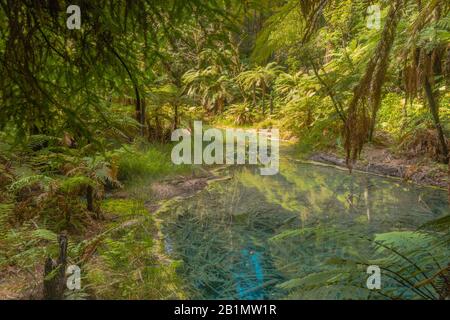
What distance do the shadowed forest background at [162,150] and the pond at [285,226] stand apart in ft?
0.11

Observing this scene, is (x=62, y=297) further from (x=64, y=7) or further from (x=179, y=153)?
(x=179, y=153)

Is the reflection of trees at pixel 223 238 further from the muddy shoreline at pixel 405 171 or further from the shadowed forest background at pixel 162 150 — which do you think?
the muddy shoreline at pixel 405 171

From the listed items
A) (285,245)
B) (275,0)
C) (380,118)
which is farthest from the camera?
(380,118)

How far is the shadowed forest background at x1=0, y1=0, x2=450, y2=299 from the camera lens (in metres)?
1.63

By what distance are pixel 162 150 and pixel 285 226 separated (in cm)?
434

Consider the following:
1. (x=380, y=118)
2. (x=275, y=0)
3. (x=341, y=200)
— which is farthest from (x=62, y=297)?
(x=380, y=118)

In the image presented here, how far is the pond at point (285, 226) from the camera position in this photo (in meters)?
3.35

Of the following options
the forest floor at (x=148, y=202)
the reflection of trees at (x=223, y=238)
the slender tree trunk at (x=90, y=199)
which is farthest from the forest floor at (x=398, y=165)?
the slender tree trunk at (x=90, y=199)

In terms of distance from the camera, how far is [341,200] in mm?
6020

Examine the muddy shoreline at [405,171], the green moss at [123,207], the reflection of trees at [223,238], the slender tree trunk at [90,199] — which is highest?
the muddy shoreline at [405,171]

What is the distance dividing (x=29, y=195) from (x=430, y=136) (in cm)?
605

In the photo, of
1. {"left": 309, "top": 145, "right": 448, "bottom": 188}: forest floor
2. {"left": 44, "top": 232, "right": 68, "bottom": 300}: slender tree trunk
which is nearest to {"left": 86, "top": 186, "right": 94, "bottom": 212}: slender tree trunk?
{"left": 44, "top": 232, "right": 68, "bottom": 300}: slender tree trunk

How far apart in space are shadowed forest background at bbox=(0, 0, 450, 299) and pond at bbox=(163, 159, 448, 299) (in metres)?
0.03

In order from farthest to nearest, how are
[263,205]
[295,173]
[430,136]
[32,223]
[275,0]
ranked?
[295,173] < [430,136] < [263,205] < [32,223] < [275,0]
